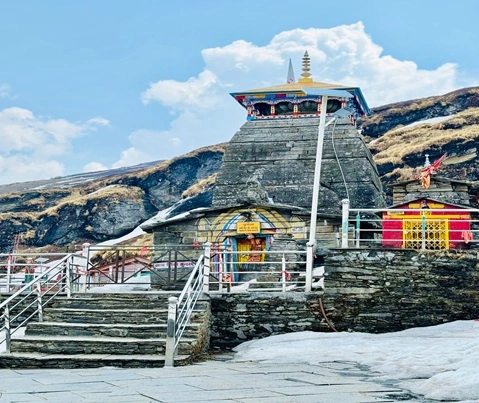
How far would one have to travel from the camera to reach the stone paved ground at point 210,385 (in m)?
6.05

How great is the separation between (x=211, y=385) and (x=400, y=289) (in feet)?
22.9

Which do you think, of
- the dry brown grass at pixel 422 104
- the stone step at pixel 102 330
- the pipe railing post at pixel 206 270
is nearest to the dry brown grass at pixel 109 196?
the dry brown grass at pixel 422 104

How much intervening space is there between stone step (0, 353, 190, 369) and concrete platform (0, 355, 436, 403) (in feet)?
2.56

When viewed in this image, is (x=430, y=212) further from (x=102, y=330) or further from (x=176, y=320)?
(x=102, y=330)

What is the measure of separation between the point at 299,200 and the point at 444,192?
5371 millimetres

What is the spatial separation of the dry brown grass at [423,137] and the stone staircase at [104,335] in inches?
1558

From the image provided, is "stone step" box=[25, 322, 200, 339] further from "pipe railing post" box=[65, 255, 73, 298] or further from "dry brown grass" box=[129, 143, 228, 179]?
"dry brown grass" box=[129, 143, 228, 179]

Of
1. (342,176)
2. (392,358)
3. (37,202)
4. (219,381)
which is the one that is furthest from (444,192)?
(37,202)

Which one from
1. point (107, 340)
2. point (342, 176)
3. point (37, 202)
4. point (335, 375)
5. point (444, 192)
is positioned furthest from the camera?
point (37, 202)

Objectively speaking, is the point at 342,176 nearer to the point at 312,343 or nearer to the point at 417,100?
the point at 312,343

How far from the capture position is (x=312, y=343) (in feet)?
36.8

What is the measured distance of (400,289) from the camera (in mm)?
13039

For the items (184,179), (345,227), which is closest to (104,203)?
(184,179)

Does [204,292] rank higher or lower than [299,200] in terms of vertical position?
lower
